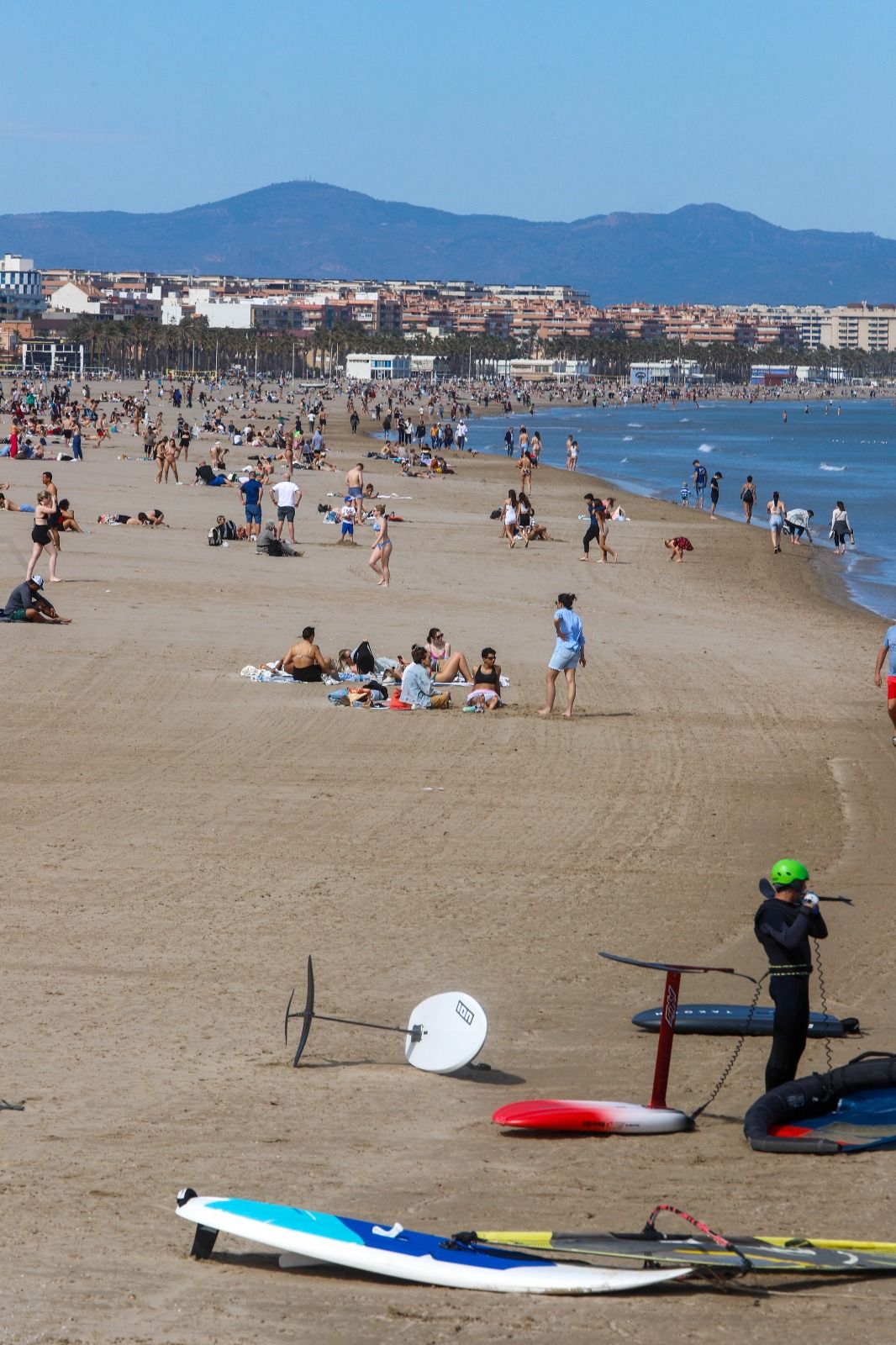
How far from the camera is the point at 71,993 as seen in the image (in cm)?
831

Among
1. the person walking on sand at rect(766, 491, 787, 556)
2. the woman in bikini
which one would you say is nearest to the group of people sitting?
the woman in bikini

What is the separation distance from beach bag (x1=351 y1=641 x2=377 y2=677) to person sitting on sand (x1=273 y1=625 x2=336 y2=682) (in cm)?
28

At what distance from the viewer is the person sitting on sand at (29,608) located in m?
19.5

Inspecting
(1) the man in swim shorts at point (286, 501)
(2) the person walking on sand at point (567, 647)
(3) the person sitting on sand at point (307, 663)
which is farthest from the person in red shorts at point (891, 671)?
(1) the man in swim shorts at point (286, 501)

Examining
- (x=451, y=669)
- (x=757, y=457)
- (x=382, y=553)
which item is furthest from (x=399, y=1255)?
(x=757, y=457)

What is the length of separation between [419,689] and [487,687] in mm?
674

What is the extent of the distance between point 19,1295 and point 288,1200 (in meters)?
1.18

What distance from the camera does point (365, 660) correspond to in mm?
17031

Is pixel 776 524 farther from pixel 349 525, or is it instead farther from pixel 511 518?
pixel 349 525

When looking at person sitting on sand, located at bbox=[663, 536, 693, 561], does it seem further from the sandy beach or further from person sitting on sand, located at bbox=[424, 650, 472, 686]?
person sitting on sand, located at bbox=[424, 650, 472, 686]

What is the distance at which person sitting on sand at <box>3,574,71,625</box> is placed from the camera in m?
19.5

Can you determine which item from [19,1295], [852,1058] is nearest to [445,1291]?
[19,1295]

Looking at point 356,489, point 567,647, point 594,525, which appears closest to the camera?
point 567,647

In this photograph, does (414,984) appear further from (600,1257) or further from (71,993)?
(600,1257)
